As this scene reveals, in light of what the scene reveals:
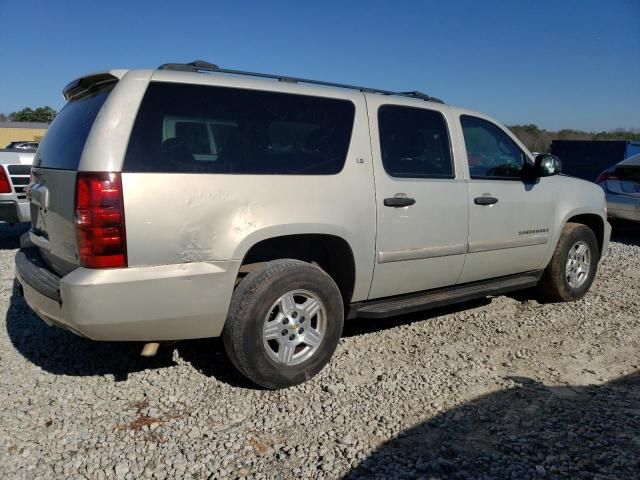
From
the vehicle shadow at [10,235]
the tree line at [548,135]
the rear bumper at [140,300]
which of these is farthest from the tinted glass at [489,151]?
the tree line at [548,135]

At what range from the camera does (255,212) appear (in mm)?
3170

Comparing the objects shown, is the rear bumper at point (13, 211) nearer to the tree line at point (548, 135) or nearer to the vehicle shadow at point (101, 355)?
the vehicle shadow at point (101, 355)

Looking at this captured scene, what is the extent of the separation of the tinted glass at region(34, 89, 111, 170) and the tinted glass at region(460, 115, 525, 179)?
9.32 feet

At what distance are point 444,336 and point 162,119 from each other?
2824 millimetres

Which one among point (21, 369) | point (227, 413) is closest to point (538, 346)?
point (227, 413)

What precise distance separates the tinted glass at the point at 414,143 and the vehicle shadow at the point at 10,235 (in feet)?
21.4

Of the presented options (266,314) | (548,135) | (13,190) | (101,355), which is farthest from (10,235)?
(548,135)

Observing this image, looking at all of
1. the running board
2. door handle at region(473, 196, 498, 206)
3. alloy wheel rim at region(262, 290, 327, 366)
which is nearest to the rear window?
the running board

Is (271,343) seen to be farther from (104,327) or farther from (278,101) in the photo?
(278,101)

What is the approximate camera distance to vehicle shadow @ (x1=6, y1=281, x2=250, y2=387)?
3725 mm

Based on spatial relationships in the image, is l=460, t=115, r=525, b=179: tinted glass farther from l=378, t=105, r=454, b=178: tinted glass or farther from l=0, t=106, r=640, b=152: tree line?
l=0, t=106, r=640, b=152: tree line

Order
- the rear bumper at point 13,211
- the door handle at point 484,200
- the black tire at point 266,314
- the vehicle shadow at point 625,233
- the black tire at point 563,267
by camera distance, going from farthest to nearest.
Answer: the vehicle shadow at point 625,233
the rear bumper at point 13,211
the black tire at point 563,267
the door handle at point 484,200
the black tire at point 266,314

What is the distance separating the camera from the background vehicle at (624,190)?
842 centimetres

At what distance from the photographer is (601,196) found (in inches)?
219
